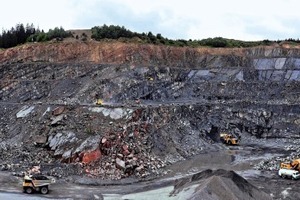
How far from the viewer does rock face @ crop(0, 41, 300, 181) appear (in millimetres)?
34969

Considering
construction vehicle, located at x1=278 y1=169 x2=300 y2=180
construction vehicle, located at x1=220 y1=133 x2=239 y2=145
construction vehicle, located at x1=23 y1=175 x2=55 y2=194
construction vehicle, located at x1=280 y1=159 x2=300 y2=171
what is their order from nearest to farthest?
construction vehicle, located at x1=23 y1=175 x2=55 y2=194 < construction vehicle, located at x1=278 y1=169 x2=300 y2=180 < construction vehicle, located at x1=280 y1=159 x2=300 y2=171 < construction vehicle, located at x1=220 y1=133 x2=239 y2=145

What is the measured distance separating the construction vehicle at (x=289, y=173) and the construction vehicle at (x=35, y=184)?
51.0ft

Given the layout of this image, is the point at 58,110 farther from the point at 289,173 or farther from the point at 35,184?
the point at 289,173

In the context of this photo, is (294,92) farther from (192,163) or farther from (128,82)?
(192,163)

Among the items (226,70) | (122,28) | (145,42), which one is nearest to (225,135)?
(226,70)

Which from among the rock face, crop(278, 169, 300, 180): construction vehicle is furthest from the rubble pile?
the rock face

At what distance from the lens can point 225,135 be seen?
4566 cm

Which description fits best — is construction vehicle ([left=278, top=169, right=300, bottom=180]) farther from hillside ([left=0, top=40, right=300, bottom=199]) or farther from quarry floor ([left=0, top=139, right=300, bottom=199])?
hillside ([left=0, top=40, right=300, bottom=199])

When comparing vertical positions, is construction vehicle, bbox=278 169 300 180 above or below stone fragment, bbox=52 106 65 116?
below

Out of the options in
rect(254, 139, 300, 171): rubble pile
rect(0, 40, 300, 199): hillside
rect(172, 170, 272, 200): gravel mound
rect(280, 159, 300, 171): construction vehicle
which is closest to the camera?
rect(172, 170, 272, 200): gravel mound

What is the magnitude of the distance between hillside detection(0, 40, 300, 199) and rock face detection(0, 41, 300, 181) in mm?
112

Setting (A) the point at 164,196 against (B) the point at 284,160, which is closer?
(A) the point at 164,196

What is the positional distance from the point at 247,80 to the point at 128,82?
1624 cm

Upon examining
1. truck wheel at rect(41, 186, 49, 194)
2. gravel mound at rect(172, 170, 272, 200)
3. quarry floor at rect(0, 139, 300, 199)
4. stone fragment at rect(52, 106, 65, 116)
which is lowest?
quarry floor at rect(0, 139, 300, 199)
